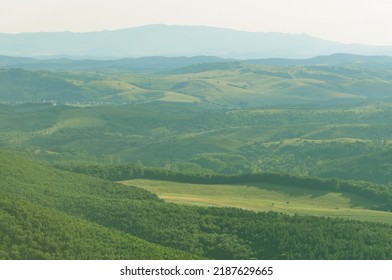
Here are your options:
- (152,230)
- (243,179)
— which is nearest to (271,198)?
(243,179)

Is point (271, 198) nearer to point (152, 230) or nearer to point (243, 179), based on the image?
point (243, 179)

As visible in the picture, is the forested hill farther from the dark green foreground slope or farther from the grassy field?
the grassy field

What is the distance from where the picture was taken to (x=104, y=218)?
91.9 metres

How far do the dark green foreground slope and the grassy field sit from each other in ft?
45.0

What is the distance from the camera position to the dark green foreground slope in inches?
2778

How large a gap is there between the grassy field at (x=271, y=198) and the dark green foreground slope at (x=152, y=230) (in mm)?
13717

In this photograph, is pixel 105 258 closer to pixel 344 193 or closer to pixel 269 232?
pixel 269 232

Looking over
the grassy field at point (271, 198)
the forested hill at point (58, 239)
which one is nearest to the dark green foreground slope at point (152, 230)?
the forested hill at point (58, 239)

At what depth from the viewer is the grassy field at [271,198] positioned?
114m

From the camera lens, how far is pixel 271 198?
430 feet

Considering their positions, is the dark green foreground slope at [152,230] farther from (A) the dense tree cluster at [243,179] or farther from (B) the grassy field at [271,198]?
(A) the dense tree cluster at [243,179]

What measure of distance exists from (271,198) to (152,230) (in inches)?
1984

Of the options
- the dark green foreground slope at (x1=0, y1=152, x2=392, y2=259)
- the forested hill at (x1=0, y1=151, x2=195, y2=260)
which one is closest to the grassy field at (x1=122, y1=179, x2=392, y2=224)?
the dark green foreground slope at (x1=0, y1=152, x2=392, y2=259)

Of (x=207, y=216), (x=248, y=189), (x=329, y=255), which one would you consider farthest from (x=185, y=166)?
(x=329, y=255)
